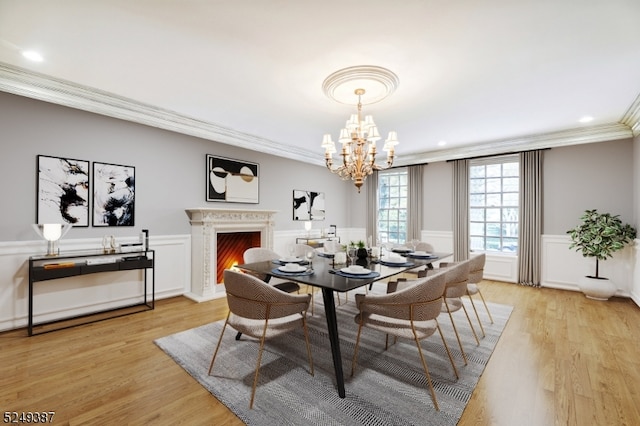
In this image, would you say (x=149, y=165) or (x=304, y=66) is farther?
(x=149, y=165)

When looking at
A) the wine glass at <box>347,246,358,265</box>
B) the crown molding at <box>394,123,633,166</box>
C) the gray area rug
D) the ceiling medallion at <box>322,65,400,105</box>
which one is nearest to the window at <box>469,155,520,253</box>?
the crown molding at <box>394,123,633,166</box>

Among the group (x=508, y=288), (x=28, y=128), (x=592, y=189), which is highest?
(x=28, y=128)

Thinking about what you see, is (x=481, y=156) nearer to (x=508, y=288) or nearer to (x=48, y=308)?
(x=508, y=288)

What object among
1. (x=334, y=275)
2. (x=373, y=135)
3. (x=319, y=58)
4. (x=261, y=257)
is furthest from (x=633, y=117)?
(x=261, y=257)

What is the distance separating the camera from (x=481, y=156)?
550cm

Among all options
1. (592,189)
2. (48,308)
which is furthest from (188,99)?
(592,189)

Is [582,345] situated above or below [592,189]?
below

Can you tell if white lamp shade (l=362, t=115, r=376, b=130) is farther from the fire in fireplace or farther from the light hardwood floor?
the fire in fireplace

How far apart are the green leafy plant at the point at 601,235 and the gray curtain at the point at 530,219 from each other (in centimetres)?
61

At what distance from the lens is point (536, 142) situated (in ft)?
15.8

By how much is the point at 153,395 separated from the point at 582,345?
12.1ft

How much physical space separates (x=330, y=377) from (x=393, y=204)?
5228 millimetres

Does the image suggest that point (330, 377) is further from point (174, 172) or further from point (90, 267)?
point (174, 172)

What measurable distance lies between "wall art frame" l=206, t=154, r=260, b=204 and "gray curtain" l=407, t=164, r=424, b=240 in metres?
3.38
